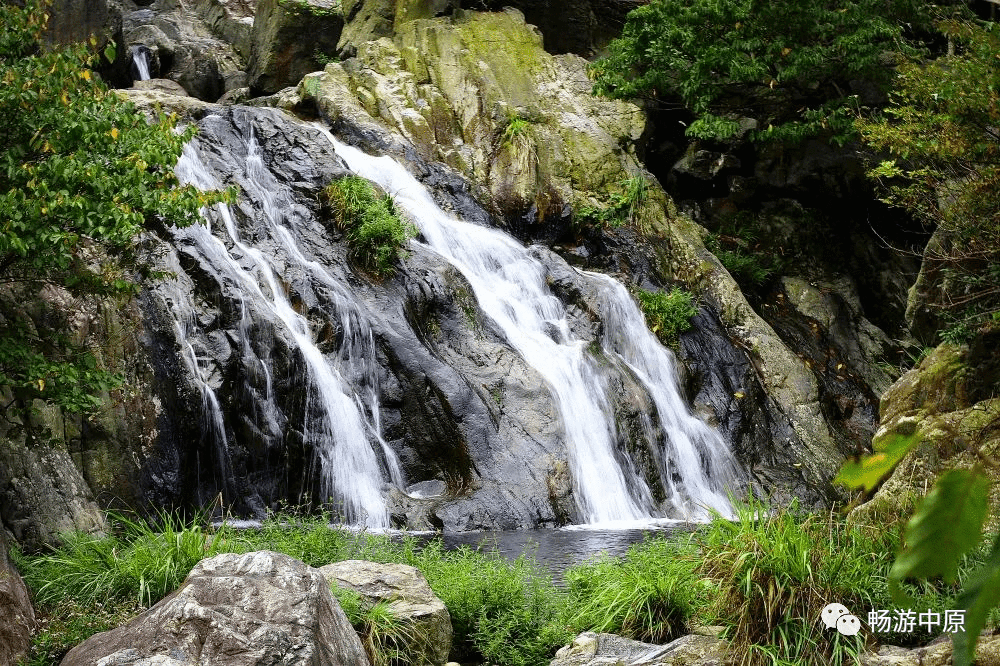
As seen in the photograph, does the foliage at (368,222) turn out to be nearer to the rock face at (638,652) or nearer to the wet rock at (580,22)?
the rock face at (638,652)

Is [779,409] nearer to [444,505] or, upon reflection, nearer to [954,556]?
[444,505]

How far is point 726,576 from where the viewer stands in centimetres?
539

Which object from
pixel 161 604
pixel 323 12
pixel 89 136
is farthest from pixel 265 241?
pixel 323 12

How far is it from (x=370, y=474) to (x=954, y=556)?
10.1 meters

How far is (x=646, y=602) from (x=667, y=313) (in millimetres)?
9650

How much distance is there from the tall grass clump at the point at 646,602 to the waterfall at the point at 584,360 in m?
4.67

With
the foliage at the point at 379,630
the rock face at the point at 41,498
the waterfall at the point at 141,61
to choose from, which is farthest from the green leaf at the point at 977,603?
the waterfall at the point at 141,61

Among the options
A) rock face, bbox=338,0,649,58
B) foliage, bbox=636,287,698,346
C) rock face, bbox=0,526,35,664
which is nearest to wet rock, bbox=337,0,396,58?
rock face, bbox=338,0,649,58

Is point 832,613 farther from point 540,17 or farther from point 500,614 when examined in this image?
point 540,17

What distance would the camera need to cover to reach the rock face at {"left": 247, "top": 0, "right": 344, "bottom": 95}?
70.6 ft

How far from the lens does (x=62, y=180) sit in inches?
239

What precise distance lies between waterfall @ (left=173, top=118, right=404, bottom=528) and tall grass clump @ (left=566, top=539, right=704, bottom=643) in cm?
408

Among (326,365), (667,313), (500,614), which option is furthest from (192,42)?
(500,614)

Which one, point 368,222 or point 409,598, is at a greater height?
point 368,222
